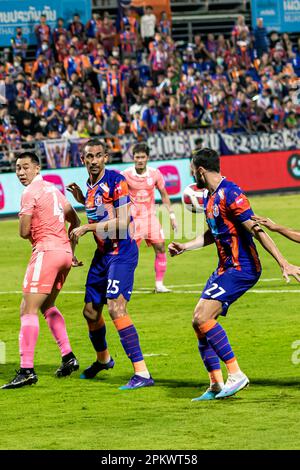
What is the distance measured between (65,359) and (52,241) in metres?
1.30

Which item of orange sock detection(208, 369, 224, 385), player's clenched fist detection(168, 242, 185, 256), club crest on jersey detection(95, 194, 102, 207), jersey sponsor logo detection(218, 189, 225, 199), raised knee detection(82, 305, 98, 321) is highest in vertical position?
jersey sponsor logo detection(218, 189, 225, 199)

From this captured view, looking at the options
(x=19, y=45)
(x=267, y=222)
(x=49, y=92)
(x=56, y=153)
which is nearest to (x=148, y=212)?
(x=267, y=222)

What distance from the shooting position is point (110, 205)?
11.5 m

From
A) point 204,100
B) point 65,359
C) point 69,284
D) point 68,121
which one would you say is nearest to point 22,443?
point 65,359

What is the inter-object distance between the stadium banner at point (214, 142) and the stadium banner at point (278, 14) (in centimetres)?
1039

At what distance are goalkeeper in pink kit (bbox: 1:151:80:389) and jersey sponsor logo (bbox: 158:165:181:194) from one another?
21333mm

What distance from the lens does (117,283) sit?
1111 cm

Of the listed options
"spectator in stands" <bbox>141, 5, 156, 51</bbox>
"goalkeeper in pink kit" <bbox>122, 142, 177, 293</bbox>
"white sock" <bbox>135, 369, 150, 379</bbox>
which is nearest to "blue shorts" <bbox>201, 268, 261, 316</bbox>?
"white sock" <bbox>135, 369, 150, 379</bbox>

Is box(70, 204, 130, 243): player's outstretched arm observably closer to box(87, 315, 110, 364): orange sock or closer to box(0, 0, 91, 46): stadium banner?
box(87, 315, 110, 364): orange sock

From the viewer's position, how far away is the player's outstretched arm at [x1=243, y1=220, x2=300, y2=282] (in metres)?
9.62

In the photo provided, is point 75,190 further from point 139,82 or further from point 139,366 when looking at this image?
point 139,82

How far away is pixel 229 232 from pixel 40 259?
2.28 m
